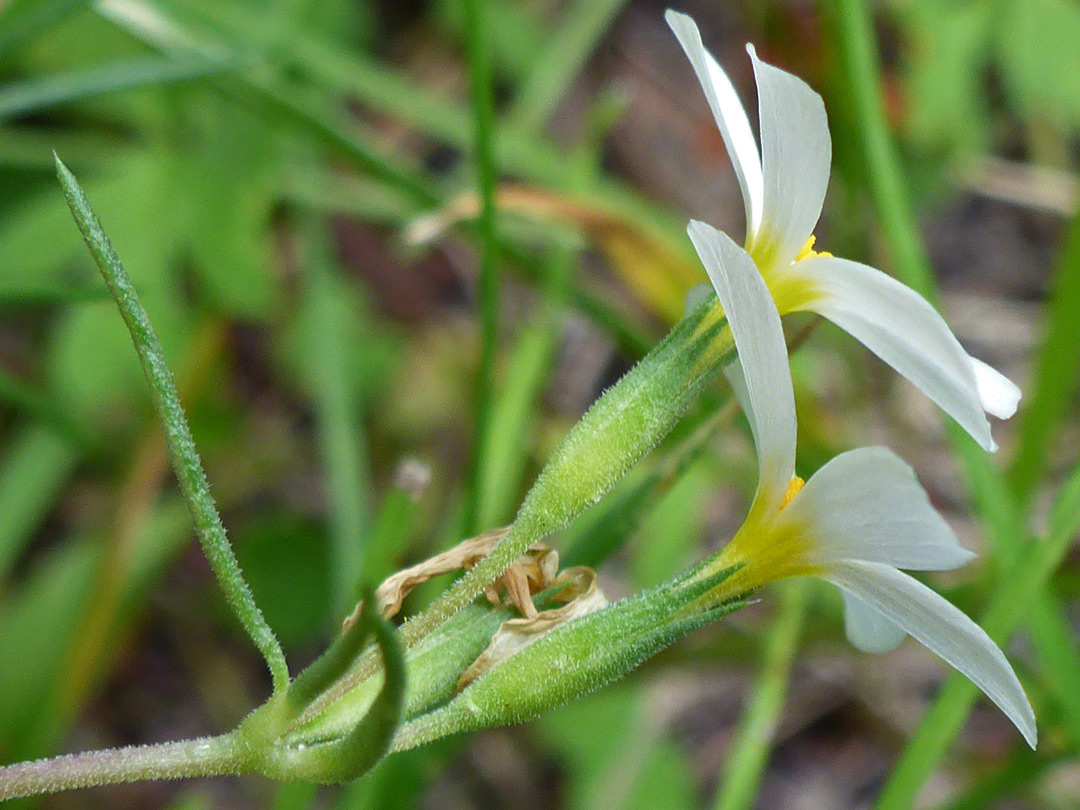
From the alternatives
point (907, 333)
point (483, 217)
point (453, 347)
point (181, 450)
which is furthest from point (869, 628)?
point (453, 347)

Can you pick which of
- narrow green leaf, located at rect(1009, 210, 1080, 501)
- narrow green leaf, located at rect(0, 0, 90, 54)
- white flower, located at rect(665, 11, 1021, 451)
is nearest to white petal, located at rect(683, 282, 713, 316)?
white flower, located at rect(665, 11, 1021, 451)

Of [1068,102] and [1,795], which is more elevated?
[1068,102]

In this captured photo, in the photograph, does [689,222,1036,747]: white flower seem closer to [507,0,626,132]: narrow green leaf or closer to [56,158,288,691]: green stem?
[56,158,288,691]: green stem

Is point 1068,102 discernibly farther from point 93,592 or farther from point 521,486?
point 93,592

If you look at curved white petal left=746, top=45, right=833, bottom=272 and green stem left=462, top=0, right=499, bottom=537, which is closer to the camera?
curved white petal left=746, top=45, right=833, bottom=272

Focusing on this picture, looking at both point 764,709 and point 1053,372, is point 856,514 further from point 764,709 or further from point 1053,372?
point 1053,372

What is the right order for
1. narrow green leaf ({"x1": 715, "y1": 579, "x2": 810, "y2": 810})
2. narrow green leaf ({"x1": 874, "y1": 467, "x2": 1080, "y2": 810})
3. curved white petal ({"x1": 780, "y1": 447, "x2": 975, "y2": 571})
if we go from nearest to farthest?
curved white petal ({"x1": 780, "y1": 447, "x2": 975, "y2": 571})
narrow green leaf ({"x1": 874, "y1": 467, "x2": 1080, "y2": 810})
narrow green leaf ({"x1": 715, "y1": 579, "x2": 810, "y2": 810})

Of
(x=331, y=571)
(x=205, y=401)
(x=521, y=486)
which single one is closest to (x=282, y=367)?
(x=205, y=401)
